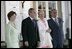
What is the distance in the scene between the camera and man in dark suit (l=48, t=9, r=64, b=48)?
125 inches

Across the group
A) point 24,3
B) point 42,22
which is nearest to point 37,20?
point 42,22

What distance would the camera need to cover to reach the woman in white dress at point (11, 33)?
3.08 meters

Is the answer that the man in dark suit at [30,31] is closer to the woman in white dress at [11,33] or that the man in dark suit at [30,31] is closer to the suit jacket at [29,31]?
the suit jacket at [29,31]

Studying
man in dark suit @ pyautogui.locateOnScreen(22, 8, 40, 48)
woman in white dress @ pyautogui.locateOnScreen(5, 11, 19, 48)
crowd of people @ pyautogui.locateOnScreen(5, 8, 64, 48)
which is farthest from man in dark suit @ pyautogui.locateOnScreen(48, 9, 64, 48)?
woman in white dress @ pyautogui.locateOnScreen(5, 11, 19, 48)

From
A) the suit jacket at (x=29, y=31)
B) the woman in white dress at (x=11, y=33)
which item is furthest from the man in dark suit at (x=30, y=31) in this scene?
the woman in white dress at (x=11, y=33)

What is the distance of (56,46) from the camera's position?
3207mm

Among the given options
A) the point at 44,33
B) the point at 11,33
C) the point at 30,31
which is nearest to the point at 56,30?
the point at 44,33

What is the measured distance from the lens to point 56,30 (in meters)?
3.21

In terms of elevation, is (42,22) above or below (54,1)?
below

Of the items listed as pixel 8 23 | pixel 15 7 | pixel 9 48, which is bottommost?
pixel 9 48

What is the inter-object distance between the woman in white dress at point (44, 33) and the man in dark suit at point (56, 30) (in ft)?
0.19

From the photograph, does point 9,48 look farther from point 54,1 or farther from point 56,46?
point 54,1

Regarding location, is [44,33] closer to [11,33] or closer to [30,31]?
[30,31]

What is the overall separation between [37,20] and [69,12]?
43 cm
